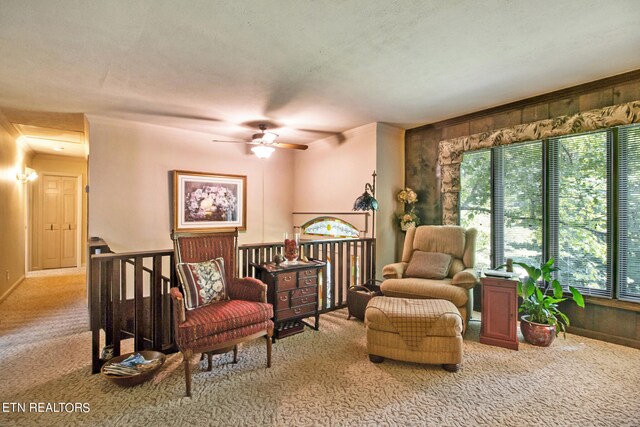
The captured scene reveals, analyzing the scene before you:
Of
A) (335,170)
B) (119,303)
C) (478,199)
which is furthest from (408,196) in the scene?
(119,303)

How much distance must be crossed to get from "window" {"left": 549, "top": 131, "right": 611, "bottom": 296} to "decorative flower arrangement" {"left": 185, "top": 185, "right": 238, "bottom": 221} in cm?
469

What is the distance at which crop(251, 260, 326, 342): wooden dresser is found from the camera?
121 inches

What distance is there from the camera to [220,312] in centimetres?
241

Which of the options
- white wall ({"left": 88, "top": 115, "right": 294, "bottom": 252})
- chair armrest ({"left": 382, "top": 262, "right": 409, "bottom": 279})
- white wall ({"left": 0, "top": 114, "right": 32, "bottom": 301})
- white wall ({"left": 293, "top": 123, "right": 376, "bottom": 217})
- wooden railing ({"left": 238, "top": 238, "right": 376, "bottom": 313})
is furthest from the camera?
white wall ({"left": 293, "top": 123, "right": 376, "bottom": 217})

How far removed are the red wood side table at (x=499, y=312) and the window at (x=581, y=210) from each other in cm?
97

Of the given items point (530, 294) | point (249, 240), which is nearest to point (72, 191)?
point (249, 240)

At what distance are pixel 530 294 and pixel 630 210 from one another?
4.12 ft

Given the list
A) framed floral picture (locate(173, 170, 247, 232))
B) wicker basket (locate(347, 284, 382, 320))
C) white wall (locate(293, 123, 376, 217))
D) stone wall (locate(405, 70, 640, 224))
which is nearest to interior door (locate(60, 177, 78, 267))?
framed floral picture (locate(173, 170, 247, 232))

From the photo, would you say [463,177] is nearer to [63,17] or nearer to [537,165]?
[537,165]

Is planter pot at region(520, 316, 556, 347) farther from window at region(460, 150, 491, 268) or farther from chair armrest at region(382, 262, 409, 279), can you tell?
chair armrest at region(382, 262, 409, 279)

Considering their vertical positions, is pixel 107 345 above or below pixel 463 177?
below

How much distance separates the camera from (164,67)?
2793 mm

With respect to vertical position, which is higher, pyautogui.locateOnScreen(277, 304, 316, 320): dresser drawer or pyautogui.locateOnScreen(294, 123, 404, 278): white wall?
pyautogui.locateOnScreen(294, 123, 404, 278): white wall

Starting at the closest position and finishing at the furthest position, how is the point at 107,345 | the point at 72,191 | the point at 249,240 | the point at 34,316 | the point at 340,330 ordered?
the point at 107,345 → the point at 340,330 → the point at 34,316 → the point at 249,240 → the point at 72,191
